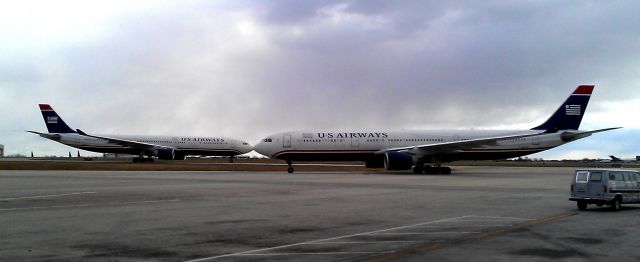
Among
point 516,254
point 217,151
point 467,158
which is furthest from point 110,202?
point 217,151

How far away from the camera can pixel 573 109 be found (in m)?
49.0

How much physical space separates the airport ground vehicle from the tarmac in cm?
43

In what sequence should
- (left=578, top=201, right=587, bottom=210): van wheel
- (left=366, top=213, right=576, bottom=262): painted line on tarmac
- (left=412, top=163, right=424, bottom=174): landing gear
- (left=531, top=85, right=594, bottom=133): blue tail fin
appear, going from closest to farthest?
(left=366, top=213, right=576, bottom=262): painted line on tarmac, (left=578, top=201, right=587, bottom=210): van wheel, (left=412, top=163, right=424, bottom=174): landing gear, (left=531, top=85, right=594, bottom=133): blue tail fin

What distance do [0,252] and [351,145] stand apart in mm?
38783

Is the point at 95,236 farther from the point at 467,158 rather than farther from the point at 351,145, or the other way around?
the point at 467,158

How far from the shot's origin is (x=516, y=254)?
9109 millimetres

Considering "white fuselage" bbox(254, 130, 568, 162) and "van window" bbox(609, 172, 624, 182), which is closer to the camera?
"van window" bbox(609, 172, 624, 182)

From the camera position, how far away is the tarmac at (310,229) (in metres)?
9.14

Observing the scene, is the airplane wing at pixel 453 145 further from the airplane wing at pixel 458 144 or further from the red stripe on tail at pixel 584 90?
the red stripe on tail at pixel 584 90

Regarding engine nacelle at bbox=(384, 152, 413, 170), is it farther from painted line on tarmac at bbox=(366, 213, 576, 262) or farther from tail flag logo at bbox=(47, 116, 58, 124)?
tail flag logo at bbox=(47, 116, 58, 124)

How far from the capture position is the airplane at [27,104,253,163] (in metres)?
74.2

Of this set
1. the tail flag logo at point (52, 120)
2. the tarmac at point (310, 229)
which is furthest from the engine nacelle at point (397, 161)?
the tail flag logo at point (52, 120)

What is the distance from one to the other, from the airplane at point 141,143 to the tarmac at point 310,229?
5527 centimetres

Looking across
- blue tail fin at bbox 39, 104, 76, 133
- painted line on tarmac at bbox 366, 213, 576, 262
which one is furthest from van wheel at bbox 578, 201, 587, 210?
blue tail fin at bbox 39, 104, 76, 133
